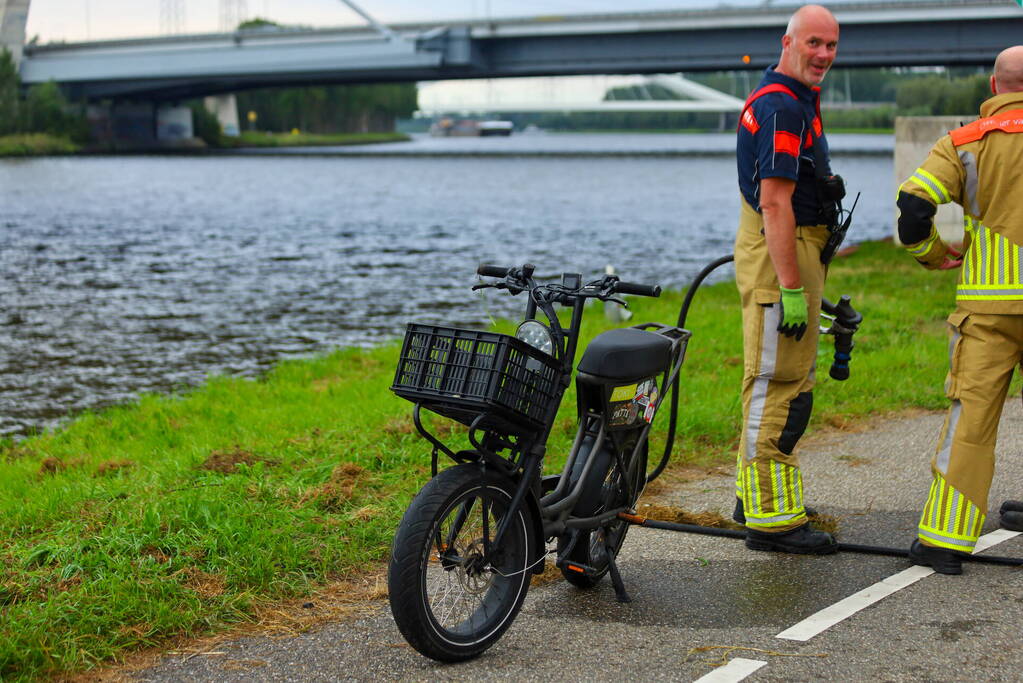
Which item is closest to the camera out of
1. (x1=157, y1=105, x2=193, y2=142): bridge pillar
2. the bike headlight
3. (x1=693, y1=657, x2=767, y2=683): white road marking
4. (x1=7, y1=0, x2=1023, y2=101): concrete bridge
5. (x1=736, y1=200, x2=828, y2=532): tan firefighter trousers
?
(x1=693, y1=657, x2=767, y2=683): white road marking

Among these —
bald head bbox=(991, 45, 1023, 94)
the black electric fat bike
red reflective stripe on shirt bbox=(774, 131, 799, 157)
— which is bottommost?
the black electric fat bike

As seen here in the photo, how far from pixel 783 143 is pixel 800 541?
173 centimetres

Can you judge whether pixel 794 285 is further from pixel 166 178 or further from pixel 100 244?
pixel 166 178

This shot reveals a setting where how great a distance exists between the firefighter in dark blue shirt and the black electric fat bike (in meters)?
0.46

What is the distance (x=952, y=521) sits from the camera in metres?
5.11

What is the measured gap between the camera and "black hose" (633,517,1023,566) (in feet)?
17.0

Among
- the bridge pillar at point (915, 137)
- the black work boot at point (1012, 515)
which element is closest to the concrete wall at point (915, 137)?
the bridge pillar at point (915, 137)

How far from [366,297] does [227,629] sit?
48.9 feet

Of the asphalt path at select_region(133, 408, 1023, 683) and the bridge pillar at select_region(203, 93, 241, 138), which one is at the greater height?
the bridge pillar at select_region(203, 93, 241, 138)

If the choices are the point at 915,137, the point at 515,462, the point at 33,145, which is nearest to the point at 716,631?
the point at 515,462

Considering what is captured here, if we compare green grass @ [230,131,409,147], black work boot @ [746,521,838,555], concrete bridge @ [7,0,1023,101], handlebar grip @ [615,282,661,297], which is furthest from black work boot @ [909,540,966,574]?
green grass @ [230,131,409,147]

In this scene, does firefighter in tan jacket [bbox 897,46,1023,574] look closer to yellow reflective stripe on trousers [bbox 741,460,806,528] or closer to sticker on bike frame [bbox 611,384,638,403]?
yellow reflective stripe on trousers [bbox 741,460,806,528]

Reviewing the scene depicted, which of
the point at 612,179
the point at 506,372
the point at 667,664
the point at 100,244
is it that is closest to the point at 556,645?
the point at 667,664

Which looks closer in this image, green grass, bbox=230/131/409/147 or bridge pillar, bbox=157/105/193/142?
bridge pillar, bbox=157/105/193/142
